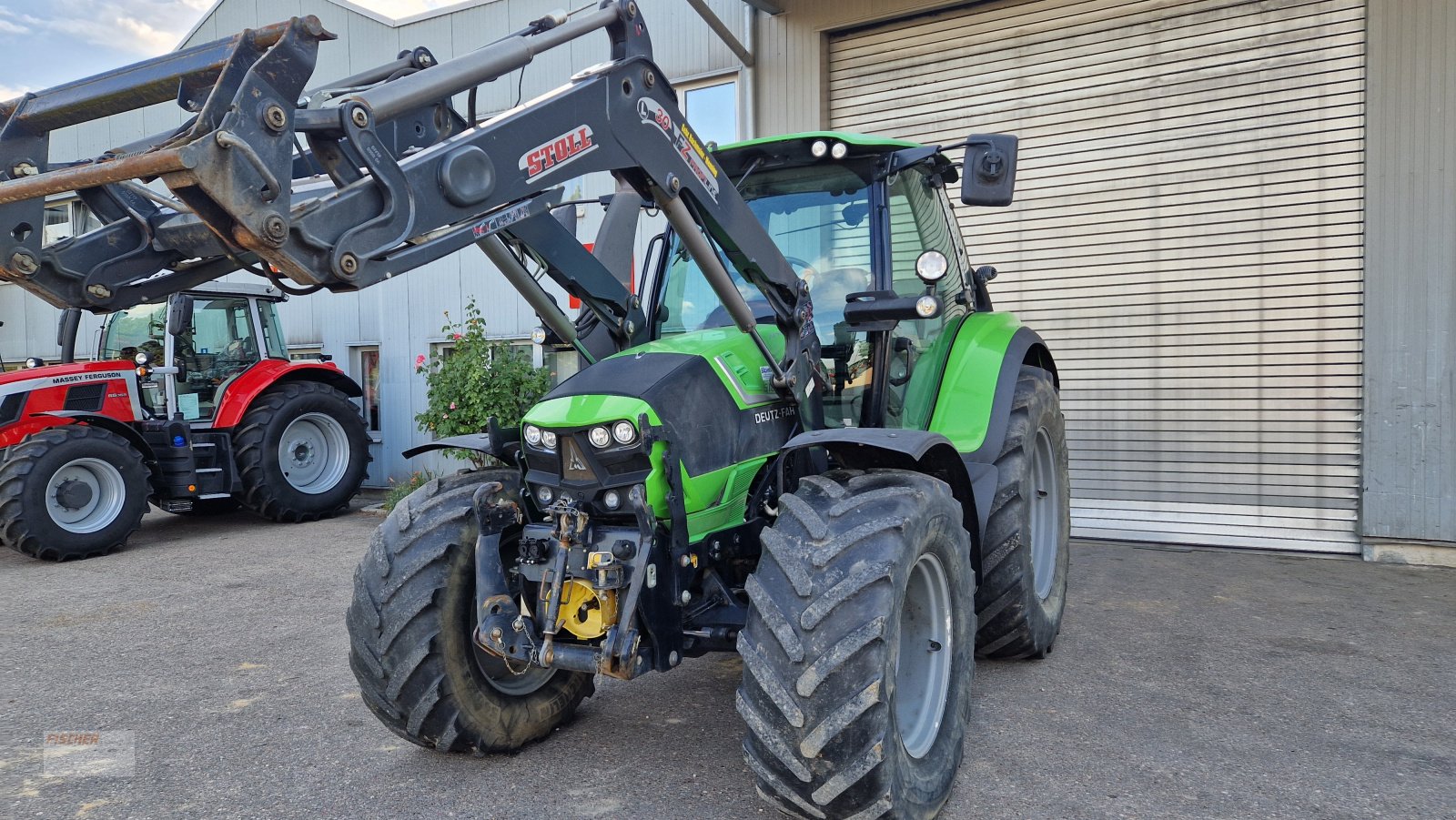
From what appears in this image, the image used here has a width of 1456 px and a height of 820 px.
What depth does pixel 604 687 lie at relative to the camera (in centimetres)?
434

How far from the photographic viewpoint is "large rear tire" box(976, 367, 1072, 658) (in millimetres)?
4191

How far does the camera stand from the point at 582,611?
3.14m

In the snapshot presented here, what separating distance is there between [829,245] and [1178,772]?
7.61 ft

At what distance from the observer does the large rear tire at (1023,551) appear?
4191 millimetres

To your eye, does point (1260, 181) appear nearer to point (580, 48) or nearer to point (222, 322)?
point (580, 48)

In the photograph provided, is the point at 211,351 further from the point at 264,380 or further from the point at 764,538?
the point at 764,538

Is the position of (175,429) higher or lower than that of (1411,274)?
lower

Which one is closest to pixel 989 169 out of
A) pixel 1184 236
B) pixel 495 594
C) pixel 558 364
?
pixel 495 594

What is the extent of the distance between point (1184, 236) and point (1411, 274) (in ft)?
4.71

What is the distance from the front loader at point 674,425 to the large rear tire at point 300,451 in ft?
21.1

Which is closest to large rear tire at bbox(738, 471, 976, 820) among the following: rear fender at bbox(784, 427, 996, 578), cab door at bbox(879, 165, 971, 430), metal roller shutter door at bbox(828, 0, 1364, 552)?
rear fender at bbox(784, 427, 996, 578)

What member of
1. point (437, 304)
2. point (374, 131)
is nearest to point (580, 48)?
point (437, 304)

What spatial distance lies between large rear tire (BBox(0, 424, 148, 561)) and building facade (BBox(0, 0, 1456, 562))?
7.28 ft

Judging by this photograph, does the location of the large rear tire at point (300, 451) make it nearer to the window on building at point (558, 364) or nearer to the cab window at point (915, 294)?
the window on building at point (558, 364)
